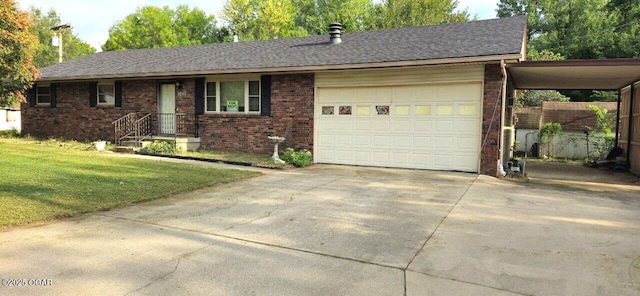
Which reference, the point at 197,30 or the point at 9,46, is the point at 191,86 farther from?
the point at 197,30

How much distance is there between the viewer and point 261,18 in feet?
137

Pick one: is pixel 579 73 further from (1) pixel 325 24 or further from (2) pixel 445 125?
(1) pixel 325 24

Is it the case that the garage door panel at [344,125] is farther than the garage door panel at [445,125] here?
Yes

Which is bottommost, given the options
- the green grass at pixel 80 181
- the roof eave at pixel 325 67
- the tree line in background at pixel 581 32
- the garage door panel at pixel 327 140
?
the green grass at pixel 80 181

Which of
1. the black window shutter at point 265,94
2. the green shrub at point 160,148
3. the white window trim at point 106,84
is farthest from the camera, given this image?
the white window trim at point 106,84

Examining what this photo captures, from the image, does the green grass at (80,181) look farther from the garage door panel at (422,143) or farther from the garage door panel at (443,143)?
the garage door panel at (443,143)

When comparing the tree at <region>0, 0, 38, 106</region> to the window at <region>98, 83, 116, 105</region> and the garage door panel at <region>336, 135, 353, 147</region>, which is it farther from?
the garage door panel at <region>336, 135, 353, 147</region>

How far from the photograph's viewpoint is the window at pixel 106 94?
15.5m

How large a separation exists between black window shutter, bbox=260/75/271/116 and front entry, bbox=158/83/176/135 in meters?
3.67

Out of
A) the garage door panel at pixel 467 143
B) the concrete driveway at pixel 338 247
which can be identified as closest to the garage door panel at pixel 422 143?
the garage door panel at pixel 467 143

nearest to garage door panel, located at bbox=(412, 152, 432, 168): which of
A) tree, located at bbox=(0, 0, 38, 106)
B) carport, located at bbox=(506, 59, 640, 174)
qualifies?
carport, located at bbox=(506, 59, 640, 174)

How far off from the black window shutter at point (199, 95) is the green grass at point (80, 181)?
3.27 meters

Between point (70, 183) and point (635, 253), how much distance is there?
26.9ft

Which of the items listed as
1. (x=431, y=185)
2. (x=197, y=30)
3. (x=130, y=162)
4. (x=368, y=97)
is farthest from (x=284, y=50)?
(x=197, y=30)
